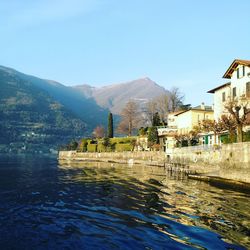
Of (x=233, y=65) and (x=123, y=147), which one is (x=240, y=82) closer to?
(x=233, y=65)

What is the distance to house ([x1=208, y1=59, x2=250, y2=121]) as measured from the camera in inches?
2035

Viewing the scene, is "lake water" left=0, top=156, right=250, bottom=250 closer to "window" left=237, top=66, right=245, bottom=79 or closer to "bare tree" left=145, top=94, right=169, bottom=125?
"window" left=237, top=66, right=245, bottom=79

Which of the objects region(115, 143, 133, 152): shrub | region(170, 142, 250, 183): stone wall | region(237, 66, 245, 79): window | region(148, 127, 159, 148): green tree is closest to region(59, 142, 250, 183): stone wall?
region(170, 142, 250, 183): stone wall

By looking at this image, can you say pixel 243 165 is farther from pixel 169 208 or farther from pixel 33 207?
pixel 33 207

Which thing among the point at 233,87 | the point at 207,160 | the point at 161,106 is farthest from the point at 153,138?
the point at 207,160

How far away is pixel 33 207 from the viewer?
21641 mm

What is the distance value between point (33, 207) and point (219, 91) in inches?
1890

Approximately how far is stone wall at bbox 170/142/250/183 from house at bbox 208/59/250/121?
9821mm

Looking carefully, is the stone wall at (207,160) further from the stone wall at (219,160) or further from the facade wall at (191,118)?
the facade wall at (191,118)

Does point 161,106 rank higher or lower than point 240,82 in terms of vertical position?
higher

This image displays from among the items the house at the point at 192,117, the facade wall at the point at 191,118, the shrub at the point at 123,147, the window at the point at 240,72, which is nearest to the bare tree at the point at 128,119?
the shrub at the point at 123,147

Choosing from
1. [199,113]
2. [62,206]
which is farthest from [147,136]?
[62,206]

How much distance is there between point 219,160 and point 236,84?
18685 millimetres

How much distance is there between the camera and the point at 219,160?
41.4m
